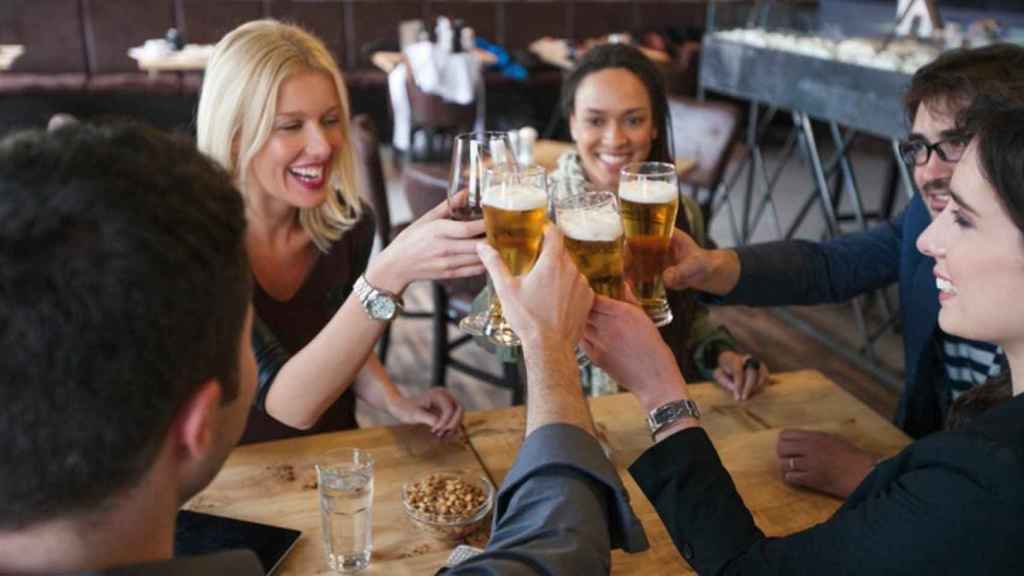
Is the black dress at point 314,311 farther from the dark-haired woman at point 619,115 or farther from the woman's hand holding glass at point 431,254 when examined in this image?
the dark-haired woman at point 619,115

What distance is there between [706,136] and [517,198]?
2882 millimetres

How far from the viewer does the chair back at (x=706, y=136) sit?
377 centimetres

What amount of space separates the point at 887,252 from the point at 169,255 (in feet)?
5.86

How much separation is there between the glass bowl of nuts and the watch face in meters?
0.26

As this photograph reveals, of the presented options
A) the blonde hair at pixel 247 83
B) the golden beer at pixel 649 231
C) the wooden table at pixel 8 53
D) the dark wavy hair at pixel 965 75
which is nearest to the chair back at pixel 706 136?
the dark wavy hair at pixel 965 75

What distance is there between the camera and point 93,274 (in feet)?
2.09

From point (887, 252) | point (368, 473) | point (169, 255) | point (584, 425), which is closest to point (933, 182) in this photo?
point (887, 252)

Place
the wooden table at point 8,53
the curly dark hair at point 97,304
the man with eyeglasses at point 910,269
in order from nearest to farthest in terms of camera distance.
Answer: the curly dark hair at point 97,304 → the man with eyeglasses at point 910,269 → the wooden table at point 8,53

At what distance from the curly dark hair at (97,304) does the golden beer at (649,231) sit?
0.72 metres

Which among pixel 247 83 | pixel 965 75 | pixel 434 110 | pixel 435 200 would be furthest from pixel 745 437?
pixel 434 110

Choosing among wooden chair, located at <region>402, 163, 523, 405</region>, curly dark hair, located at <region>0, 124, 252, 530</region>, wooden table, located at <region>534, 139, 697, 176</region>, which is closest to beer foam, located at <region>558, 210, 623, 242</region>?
curly dark hair, located at <region>0, 124, 252, 530</region>

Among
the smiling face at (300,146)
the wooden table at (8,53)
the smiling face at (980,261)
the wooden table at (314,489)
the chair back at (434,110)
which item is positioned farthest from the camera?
the wooden table at (8,53)

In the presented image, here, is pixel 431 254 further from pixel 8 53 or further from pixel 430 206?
pixel 8 53

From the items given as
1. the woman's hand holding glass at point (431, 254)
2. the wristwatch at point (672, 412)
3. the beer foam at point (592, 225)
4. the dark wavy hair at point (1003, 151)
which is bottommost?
the wristwatch at point (672, 412)
